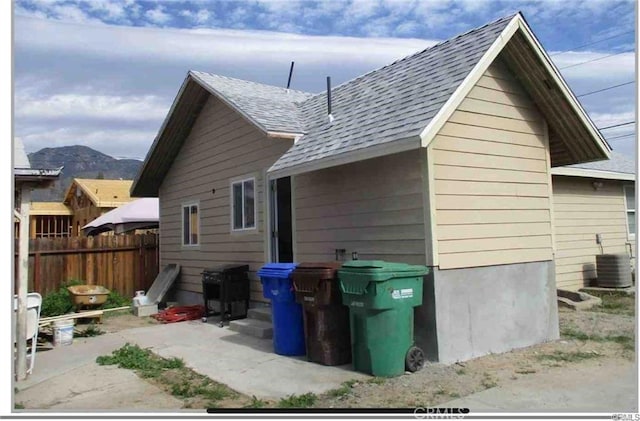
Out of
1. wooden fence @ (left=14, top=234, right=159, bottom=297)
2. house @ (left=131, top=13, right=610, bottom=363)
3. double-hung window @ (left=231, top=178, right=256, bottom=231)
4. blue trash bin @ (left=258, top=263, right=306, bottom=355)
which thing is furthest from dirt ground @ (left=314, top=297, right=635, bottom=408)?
wooden fence @ (left=14, top=234, right=159, bottom=297)

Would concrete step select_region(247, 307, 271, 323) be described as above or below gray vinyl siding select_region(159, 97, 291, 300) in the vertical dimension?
below

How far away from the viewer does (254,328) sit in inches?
348

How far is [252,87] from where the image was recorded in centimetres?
1239

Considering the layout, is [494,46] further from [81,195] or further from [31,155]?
[81,195]

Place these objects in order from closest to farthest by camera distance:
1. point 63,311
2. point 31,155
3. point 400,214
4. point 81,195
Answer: point 400,214, point 31,155, point 63,311, point 81,195

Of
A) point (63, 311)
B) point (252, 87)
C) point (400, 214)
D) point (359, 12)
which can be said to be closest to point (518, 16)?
→ point (359, 12)

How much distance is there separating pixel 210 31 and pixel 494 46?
4.01 meters

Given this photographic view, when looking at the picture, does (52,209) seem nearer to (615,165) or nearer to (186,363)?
(186,363)

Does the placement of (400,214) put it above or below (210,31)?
below

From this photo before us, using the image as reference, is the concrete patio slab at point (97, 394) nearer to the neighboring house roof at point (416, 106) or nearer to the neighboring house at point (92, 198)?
the neighboring house roof at point (416, 106)

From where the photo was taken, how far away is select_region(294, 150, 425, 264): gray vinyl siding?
267 inches

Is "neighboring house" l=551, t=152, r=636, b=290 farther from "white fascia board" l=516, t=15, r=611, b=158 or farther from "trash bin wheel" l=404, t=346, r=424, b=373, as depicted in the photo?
"trash bin wheel" l=404, t=346, r=424, b=373

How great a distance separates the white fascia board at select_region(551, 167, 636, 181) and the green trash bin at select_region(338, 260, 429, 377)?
24.1 ft

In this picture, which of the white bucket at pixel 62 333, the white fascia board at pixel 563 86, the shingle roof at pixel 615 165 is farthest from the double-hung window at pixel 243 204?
the shingle roof at pixel 615 165
